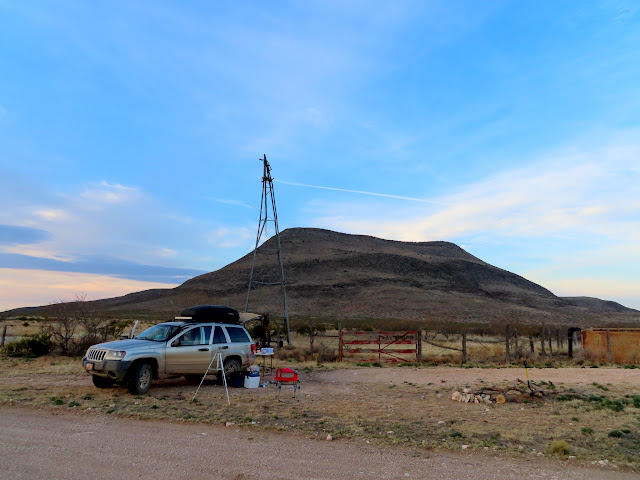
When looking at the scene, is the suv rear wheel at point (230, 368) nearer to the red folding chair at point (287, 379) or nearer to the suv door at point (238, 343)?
the suv door at point (238, 343)

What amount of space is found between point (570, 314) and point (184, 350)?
86.0 m

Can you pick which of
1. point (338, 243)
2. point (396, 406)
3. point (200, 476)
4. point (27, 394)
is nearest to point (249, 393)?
point (396, 406)

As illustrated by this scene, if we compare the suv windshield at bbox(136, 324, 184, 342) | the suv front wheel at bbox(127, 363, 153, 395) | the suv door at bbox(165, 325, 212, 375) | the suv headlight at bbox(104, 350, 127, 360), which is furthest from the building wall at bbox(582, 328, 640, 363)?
the suv headlight at bbox(104, 350, 127, 360)

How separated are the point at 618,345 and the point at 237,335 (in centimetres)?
1716

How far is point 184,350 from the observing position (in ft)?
40.3

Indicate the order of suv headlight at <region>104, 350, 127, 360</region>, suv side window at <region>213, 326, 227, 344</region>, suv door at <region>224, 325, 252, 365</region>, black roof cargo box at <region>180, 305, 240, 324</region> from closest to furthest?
1. suv headlight at <region>104, 350, 127, 360</region>
2. suv side window at <region>213, 326, 227, 344</region>
3. suv door at <region>224, 325, 252, 365</region>
4. black roof cargo box at <region>180, 305, 240, 324</region>

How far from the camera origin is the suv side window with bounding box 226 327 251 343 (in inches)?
539

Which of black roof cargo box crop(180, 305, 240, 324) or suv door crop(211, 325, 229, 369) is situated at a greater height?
black roof cargo box crop(180, 305, 240, 324)

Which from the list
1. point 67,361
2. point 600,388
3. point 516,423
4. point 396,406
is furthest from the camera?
point 67,361

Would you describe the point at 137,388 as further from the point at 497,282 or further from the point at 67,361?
the point at 497,282

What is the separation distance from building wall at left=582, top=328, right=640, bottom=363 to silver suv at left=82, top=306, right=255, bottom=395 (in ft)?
53.7

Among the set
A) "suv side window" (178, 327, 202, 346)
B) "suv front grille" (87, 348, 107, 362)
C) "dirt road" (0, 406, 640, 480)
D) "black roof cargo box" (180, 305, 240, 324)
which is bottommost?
"dirt road" (0, 406, 640, 480)

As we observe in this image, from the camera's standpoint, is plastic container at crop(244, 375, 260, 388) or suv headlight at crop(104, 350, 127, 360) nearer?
suv headlight at crop(104, 350, 127, 360)

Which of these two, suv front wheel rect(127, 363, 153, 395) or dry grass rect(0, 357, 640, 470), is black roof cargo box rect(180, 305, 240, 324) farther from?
suv front wheel rect(127, 363, 153, 395)
